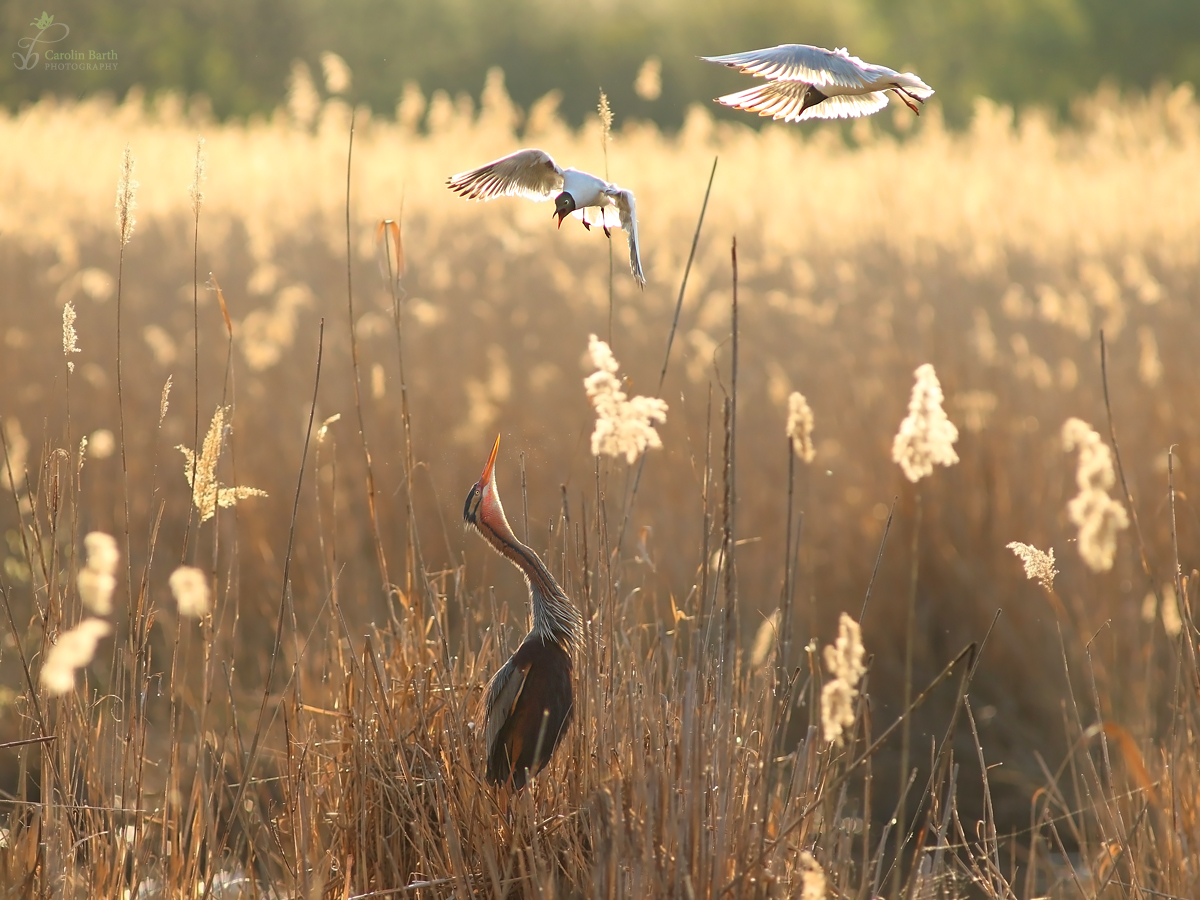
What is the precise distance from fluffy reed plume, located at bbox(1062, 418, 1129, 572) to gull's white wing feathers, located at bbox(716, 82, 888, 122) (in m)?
0.48

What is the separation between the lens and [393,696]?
5.69 feet

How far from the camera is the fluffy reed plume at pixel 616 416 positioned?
4.22 feet

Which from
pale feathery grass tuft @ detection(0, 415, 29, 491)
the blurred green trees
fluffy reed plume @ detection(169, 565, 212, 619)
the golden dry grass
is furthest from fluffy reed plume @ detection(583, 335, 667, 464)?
the blurred green trees

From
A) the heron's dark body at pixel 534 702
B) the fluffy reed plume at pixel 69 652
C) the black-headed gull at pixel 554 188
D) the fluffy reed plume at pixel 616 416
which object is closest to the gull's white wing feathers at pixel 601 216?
the black-headed gull at pixel 554 188

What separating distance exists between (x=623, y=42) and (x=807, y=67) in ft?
81.9

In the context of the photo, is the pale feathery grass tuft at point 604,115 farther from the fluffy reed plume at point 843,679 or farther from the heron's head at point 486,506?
the fluffy reed plume at point 843,679

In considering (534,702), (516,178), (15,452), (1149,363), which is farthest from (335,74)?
(1149,363)

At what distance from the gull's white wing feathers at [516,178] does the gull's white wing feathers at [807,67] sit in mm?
225

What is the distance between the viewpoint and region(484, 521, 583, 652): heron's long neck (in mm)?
1401

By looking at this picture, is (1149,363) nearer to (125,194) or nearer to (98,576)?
(125,194)

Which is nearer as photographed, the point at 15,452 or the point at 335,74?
the point at 335,74

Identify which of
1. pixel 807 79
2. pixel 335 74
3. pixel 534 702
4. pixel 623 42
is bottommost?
pixel 534 702

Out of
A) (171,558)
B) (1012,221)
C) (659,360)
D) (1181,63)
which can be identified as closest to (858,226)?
(1012,221)

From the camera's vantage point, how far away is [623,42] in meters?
24.7
